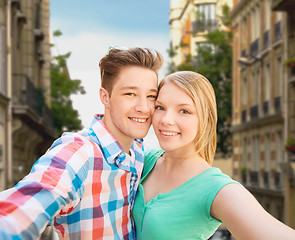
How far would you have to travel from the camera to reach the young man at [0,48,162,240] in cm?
222

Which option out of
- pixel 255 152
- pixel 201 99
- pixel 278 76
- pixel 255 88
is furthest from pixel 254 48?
pixel 201 99

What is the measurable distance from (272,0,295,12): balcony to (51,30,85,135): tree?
14.2m

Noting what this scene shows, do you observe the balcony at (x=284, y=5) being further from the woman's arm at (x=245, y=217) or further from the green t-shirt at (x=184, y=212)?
the woman's arm at (x=245, y=217)

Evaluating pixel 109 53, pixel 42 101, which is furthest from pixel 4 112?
pixel 109 53

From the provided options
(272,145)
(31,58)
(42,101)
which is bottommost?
(272,145)

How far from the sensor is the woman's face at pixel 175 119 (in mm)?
3057

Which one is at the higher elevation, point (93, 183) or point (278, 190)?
point (93, 183)

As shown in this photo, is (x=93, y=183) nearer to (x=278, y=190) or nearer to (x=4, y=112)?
(x=4, y=112)

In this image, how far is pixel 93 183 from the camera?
2.82 meters

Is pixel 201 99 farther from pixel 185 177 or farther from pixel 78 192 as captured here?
pixel 78 192

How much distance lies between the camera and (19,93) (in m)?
21.1

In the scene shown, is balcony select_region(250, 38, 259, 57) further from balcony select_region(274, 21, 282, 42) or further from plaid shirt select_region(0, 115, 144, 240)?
plaid shirt select_region(0, 115, 144, 240)

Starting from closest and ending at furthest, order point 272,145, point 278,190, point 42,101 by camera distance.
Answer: point 42,101
point 278,190
point 272,145

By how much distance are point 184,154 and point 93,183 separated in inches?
22.9
